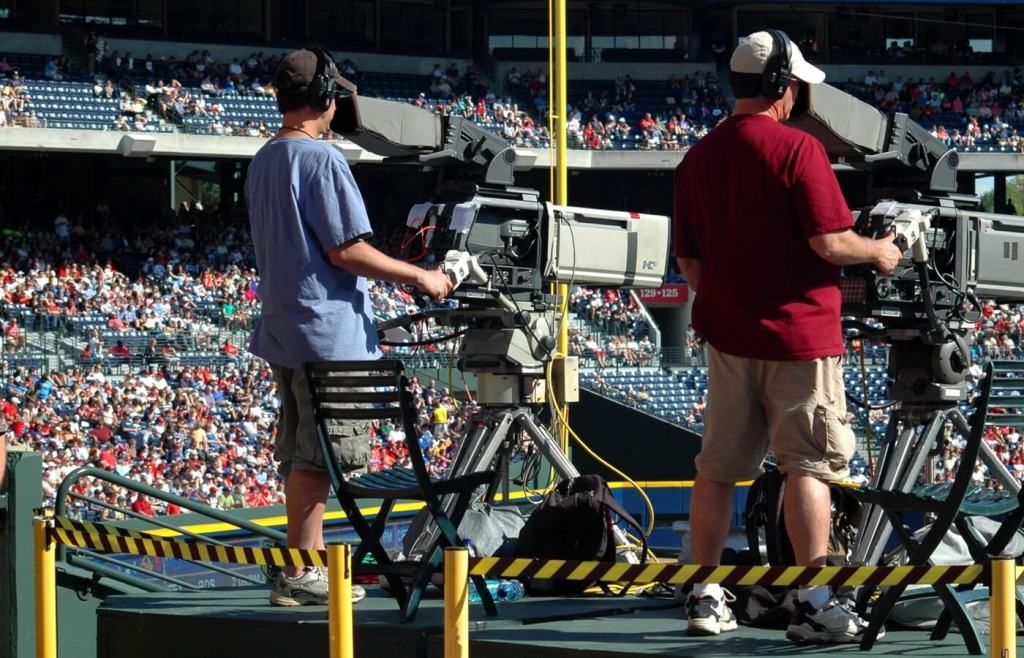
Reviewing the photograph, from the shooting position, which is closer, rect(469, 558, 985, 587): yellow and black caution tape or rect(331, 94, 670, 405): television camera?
rect(469, 558, 985, 587): yellow and black caution tape

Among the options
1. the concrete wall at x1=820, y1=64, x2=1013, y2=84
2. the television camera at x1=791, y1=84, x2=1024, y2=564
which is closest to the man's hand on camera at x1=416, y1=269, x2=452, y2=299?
the television camera at x1=791, y1=84, x2=1024, y2=564

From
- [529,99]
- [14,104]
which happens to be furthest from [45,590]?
[529,99]

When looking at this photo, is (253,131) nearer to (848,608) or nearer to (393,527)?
(393,527)

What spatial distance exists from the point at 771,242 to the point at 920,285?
4.74 ft

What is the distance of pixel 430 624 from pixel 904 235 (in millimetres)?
1953

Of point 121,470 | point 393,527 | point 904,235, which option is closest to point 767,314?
point 904,235

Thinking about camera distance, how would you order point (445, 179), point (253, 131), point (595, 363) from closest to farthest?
point (445, 179)
point (595, 363)
point (253, 131)

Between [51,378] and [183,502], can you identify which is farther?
[51,378]

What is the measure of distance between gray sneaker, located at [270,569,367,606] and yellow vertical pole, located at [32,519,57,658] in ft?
2.74

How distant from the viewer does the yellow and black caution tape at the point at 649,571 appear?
12.3ft

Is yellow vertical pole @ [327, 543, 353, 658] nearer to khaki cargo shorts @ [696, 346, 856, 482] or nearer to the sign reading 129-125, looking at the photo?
khaki cargo shorts @ [696, 346, 856, 482]

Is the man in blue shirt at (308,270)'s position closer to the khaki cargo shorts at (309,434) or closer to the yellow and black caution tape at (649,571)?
the khaki cargo shorts at (309,434)

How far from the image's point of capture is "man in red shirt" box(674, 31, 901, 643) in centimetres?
441

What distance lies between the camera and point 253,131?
91.3 ft
